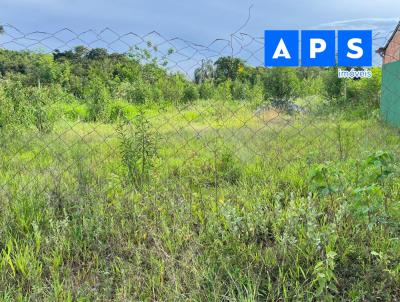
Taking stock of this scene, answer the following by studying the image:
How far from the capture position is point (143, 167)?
10.6 feet

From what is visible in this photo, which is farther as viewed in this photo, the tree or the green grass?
the tree

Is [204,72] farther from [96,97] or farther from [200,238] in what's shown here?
[96,97]

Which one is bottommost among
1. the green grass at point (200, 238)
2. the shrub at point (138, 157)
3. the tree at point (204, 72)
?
the green grass at point (200, 238)

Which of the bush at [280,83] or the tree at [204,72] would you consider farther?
the bush at [280,83]

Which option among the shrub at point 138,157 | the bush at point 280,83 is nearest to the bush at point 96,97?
the shrub at point 138,157

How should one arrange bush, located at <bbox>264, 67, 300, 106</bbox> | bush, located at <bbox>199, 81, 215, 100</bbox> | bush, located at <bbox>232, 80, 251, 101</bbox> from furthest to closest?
bush, located at <bbox>264, 67, 300, 106</bbox>
bush, located at <bbox>232, 80, 251, 101</bbox>
bush, located at <bbox>199, 81, 215, 100</bbox>

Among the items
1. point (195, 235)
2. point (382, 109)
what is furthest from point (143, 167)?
point (382, 109)

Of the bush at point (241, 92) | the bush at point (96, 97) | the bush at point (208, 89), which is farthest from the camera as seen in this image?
the bush at point (241, 92)

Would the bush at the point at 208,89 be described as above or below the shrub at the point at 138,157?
above

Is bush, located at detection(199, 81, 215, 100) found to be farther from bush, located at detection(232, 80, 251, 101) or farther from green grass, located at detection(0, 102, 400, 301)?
green grass, located at detection(0, 102, 400, 301)

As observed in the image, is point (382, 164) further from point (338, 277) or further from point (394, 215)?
point (338, 277)

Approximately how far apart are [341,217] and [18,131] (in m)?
5.51

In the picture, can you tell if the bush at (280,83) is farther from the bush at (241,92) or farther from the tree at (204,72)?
the tree at (204,72)

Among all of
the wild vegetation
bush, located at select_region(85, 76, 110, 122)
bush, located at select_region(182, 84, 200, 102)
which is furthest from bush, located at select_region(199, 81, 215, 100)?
bush, located at select_region(182, 84, 200, 102)
